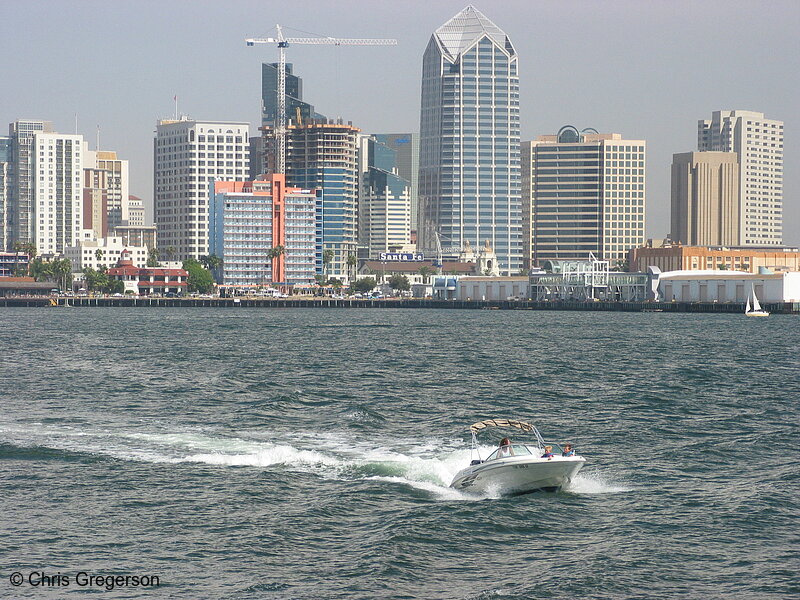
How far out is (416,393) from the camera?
82.9 m

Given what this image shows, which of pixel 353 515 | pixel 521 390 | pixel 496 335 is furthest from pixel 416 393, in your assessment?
pixel 496 335

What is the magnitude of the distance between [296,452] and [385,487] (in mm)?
8407

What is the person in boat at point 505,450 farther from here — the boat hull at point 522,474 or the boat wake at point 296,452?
the boat wake at point 296,452

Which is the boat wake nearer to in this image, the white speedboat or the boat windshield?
the white speedboat

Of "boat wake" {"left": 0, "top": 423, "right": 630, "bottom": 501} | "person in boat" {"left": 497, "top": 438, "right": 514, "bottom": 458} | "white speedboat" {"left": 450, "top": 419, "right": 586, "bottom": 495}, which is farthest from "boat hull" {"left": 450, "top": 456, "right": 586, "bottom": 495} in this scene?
"boat wake" {"left": 0, "top": 423, "right": 630, "bottom": 501}

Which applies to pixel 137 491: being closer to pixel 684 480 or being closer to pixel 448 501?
pixel 448 501

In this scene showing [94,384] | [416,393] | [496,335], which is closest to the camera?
[416,393]

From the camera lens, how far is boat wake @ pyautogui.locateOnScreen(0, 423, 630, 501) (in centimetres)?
4903

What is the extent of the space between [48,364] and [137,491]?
6590 cm

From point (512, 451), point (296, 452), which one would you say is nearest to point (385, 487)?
point (512, 451)

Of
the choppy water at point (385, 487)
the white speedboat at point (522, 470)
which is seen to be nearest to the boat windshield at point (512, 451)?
the white speedboat at point (522, 470)

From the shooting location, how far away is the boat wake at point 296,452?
49.0m

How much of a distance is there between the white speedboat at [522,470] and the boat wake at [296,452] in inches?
22.6

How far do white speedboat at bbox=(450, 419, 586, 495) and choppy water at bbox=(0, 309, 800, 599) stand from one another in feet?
1.99
